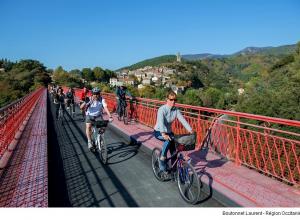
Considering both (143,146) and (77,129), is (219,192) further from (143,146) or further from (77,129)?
(77,129)

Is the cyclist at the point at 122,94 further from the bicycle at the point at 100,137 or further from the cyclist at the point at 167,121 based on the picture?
the cyclist at the point at 167,121

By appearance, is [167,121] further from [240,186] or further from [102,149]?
[102,149]

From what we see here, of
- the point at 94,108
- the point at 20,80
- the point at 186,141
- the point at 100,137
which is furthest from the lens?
the point at 20,80

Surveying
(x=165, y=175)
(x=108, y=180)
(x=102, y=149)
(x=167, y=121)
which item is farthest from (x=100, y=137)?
(x=167, y=121)

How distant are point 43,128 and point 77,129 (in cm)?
192

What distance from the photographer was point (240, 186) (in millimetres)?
5801

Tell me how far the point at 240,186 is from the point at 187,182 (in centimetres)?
93

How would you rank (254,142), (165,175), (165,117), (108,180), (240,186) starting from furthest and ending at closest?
(254,142) < (108,180) < (165,175) < (165,117) < (240,186)

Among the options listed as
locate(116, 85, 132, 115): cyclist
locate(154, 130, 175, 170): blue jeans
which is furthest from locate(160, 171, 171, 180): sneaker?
locate(116, 85, 132, 115): cyclist

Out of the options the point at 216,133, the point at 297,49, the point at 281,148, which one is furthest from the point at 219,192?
the point at 297,49

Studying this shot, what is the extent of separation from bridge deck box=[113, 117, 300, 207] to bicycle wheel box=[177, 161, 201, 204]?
379 millimetres

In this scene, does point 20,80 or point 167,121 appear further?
point 20,80

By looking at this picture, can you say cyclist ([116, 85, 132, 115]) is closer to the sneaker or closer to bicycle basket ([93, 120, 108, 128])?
bicycle basket ([93, 120, 108, 128])
